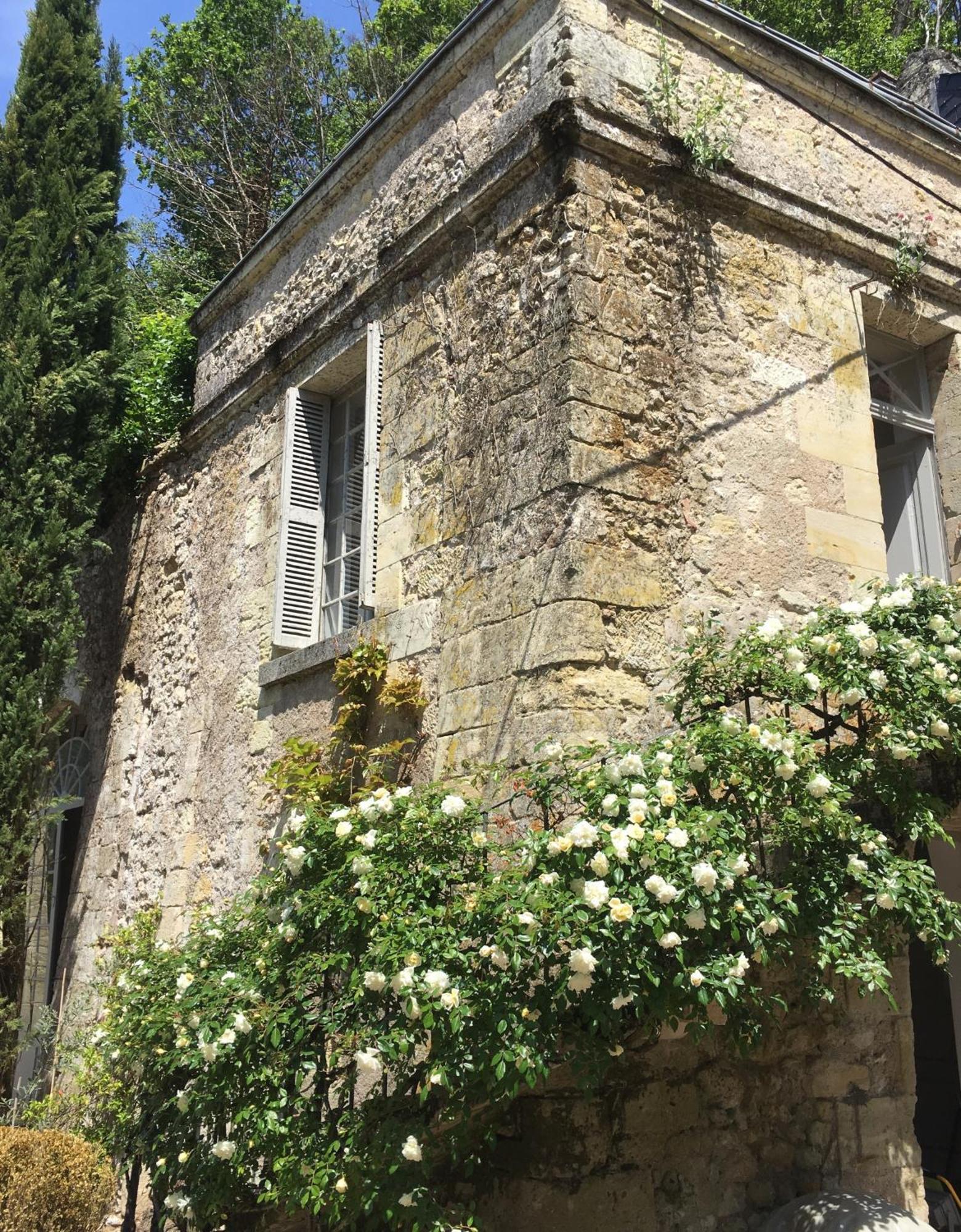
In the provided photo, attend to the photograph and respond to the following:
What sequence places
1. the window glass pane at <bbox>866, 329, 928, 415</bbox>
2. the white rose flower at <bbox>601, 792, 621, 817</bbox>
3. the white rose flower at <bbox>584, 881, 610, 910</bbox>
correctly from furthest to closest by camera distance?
the window glass pane at <bbox>866, 329, 928, 415</bbox> < the white rose flower at <bbox>601, 792, 621, 817</bbox> < the white rose flower at <bbox>584, 881, 610, 910</bbox>

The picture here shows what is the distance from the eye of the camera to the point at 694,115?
4828 mm

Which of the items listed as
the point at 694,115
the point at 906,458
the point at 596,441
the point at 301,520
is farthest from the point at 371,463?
the point at 906,458

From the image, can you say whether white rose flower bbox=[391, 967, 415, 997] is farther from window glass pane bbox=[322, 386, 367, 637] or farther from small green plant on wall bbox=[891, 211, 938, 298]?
small green plant on wall bbox=[891, 211, 938, 298]

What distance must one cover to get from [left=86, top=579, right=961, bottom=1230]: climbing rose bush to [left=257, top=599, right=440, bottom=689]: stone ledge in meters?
1.00

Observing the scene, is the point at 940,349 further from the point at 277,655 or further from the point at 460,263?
the point at 277,655

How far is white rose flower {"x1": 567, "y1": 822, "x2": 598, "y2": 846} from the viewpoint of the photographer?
3.01 metres

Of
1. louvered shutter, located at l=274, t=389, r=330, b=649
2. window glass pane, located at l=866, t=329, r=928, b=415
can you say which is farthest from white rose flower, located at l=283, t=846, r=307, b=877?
window glass pane, located at l=866, t=329, r=928, b=415

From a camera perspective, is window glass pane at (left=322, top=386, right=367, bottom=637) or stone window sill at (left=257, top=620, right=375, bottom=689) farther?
window glass pane at (left=322, top=386, right=367, bottom=637)

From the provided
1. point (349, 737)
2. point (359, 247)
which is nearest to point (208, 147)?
point (359, 247)

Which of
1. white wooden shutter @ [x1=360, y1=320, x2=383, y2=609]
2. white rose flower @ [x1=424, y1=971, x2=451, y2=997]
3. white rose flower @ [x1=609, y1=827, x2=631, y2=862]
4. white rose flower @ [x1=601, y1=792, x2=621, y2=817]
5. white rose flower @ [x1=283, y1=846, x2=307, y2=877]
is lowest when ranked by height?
white rose flower @ [x1=424, y1=971, x2=451, y2=997]

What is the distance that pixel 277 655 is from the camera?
19.3ft

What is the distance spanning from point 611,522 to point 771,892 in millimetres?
1476

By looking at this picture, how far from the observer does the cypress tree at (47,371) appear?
21.8 feet

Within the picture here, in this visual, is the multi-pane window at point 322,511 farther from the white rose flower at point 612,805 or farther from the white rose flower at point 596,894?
the white rose flower at point 596,894
